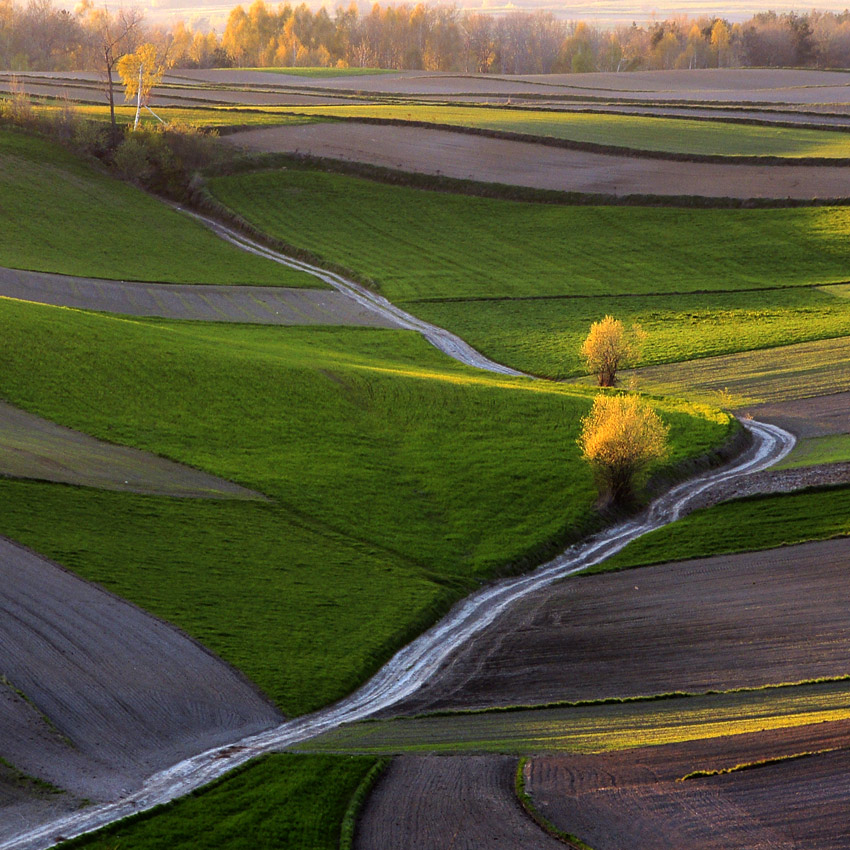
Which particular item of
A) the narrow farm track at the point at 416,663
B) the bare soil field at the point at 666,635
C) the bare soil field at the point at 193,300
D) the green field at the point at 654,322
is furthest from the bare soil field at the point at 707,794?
the bare soil field at the point at 193,300

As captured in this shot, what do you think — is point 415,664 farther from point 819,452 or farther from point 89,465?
point 819,452

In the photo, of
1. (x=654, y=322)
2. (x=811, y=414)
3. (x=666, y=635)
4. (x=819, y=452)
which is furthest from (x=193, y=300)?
(x=666, y=635)

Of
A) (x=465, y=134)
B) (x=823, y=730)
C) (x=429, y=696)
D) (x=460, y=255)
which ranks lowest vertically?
(x=429, y=696)

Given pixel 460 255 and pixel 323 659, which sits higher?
pixel 460 255

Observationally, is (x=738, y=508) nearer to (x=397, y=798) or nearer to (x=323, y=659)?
(x=323, y=659)

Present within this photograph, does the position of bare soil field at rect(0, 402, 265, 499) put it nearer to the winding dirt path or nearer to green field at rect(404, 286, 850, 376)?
the winding dirt path

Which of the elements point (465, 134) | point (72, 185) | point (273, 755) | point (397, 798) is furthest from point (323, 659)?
point (465, 134)
